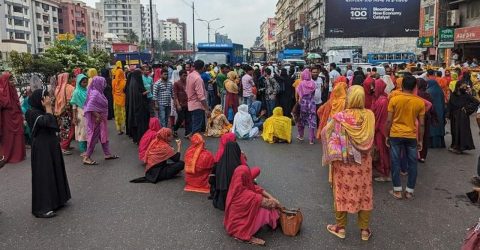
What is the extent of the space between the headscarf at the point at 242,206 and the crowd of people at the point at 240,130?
0.01 metres

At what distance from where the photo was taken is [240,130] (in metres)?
10.6

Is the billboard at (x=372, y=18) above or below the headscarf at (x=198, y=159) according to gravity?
above

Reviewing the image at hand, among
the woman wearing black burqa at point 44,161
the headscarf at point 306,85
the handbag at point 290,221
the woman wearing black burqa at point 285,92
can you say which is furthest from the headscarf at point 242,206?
the woman wearing black burqa at point 285,92

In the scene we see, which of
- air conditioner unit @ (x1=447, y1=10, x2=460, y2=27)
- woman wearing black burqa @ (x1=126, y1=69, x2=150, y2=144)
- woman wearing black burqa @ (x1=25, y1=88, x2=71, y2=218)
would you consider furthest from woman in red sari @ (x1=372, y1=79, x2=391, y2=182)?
air conditioner unit @ (x1=447, y1=10, x2=460, y2=27)

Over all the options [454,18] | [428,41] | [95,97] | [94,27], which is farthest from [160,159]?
[94,27]

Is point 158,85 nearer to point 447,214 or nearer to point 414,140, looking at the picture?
point 414,140

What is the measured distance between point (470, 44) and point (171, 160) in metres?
29.9

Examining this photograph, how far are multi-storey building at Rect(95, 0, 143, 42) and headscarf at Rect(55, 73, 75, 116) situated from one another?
14939 centimetres

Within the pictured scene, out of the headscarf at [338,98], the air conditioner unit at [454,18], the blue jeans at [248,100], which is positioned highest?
the air conditioner unit at [454,18]

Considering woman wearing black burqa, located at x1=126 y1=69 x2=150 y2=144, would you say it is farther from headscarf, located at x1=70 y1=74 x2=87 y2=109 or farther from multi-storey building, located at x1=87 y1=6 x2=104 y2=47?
multi-storey building, located at x1=87 y1=6 x2=104 y2=47

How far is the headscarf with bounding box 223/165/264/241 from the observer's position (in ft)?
14.8

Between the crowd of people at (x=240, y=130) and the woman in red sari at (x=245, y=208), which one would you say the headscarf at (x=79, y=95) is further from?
the woman in red sari at (x=245, y=208)

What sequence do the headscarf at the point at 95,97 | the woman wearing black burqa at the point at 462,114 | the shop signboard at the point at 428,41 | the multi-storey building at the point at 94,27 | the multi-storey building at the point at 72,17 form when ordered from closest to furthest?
the headscarf at the point at 95,97 < the woman wearing black burqa at the point at 462,114 < the shop signboard at the point at 428,41 < the multi-storey building at the point at 72,17 < the multi-storey building at the point at 94,27

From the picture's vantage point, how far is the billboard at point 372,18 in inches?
2292
